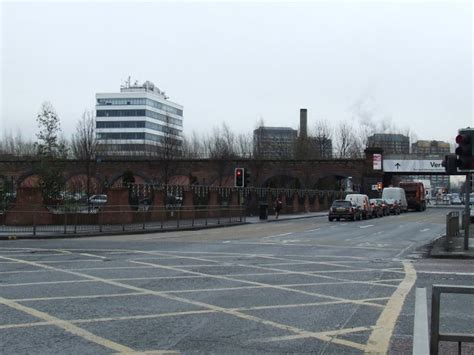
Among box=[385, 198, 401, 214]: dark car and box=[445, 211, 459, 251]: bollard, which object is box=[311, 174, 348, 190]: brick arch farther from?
box=[445, 211, 459, 251]: bollard

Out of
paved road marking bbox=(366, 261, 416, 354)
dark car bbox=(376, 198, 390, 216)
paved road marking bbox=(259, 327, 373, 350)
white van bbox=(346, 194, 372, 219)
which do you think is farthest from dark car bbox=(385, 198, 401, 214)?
paved road marking bbox=(259, 327, 373, 350)

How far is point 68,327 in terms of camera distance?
7273mm

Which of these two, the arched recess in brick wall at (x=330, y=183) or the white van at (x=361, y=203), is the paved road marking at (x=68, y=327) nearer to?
the white van at (x=361, y=203)

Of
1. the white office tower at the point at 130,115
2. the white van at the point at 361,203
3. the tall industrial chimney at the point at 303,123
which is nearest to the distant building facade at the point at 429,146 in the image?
the tall industrial chimney at the point at 303,123

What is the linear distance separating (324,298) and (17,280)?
6.01 meters

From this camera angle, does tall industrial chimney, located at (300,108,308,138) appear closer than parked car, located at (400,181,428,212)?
No

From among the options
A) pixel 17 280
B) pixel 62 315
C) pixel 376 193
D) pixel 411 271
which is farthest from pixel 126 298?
pixel 376 193

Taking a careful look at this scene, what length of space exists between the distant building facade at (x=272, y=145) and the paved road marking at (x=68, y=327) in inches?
2762

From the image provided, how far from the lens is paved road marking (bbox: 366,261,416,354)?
21.0ft

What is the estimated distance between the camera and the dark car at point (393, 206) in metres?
59.8

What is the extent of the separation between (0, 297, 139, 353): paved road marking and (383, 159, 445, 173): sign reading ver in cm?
7807

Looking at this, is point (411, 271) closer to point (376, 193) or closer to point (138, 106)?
point (376, 193)

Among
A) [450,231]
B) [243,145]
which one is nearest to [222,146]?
[243,145]

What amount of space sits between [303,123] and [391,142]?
16.1m
